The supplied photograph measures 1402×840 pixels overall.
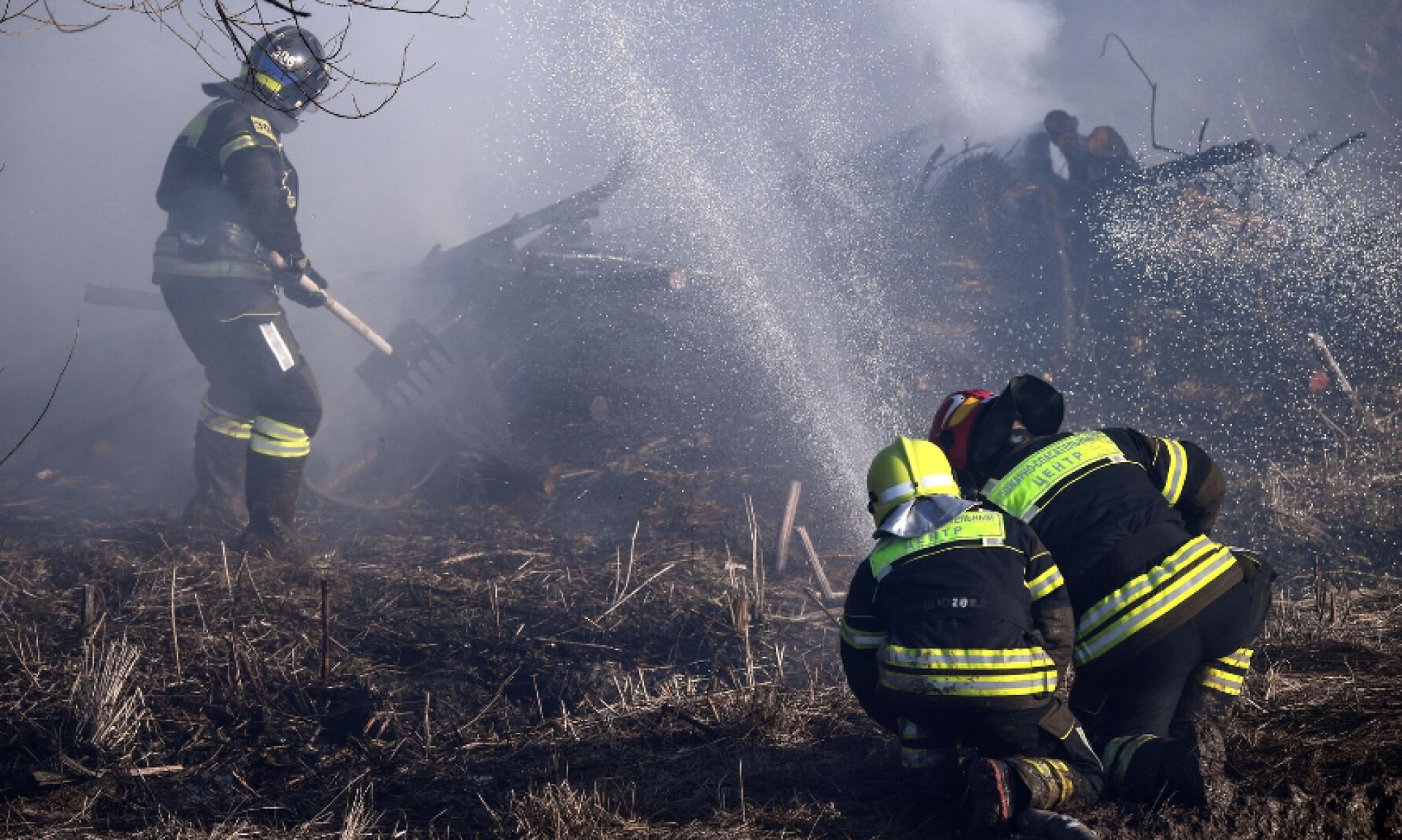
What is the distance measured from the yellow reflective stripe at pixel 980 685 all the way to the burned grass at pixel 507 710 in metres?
0.42

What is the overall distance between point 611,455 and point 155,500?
3.93 meters

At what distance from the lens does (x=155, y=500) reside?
782cm

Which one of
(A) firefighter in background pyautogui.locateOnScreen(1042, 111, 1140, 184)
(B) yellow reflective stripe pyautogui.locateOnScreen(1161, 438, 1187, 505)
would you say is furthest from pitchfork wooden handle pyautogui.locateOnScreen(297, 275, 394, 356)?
(A) firefighter in background pyautogui.locateOnScreen(1042, 111, 1140, 184)

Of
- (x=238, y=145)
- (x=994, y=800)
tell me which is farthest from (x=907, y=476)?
(x=238, y=145)

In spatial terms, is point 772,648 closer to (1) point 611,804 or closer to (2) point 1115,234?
(1) point 611,804

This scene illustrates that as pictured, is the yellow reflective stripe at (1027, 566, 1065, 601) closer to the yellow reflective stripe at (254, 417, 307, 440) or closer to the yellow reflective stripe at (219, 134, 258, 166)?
the yellow reflective stripe at (254, 417, 307, 440)

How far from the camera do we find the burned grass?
9.44 ft

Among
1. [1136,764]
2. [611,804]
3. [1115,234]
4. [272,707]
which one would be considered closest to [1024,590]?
[1136,764]

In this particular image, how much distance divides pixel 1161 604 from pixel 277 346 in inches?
202

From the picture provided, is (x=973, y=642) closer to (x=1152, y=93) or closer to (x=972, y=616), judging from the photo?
(x=972, y=616)

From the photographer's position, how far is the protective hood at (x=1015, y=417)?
122 inches

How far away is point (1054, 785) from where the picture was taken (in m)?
2.68

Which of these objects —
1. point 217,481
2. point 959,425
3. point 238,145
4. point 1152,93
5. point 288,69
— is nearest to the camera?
point 959,425

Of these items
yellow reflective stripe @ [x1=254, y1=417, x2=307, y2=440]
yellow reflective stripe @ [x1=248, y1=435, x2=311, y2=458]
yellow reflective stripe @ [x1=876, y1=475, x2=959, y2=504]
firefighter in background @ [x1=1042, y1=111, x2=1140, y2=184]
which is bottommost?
yellow reflective stripe @ [x1=248, y1=435, x2=311, y2=458]
